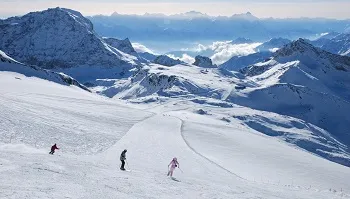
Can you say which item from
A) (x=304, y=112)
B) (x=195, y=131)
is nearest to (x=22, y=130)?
(x=195, y=131)

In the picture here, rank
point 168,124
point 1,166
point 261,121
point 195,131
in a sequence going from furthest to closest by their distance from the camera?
1. point 261,121
2. point 168,124
3. point 195,131
4. point 1,166

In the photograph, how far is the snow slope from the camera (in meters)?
22.7

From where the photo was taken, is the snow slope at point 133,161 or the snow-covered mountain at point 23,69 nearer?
the snow slope at point 133,161

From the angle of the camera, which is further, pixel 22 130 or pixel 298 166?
pixel 298 166

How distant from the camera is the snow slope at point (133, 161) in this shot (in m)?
22.7

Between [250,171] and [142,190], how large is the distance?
71.2 ft

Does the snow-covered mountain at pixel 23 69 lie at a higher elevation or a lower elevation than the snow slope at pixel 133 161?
higher

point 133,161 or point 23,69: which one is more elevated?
point 23,69

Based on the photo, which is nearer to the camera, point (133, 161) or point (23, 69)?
point (133, 161)

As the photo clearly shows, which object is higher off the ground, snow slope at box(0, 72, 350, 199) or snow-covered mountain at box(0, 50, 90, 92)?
snow-covered mountain at box(0, 50, 90, 92)

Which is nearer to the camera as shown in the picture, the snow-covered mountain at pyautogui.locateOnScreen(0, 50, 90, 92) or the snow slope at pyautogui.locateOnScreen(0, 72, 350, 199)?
the snow slope at pyautogui.locateOnScreen(0, 72, 350, 199)

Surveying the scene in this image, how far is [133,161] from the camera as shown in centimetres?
3728

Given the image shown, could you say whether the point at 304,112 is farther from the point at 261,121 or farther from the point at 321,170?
the point at 321,170

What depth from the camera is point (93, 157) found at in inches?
1435
